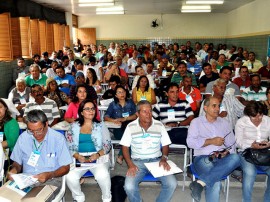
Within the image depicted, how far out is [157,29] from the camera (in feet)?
48.9

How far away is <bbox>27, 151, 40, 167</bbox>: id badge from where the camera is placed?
2.66 meters

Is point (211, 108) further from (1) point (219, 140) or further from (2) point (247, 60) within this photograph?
(2) point (247, 60)

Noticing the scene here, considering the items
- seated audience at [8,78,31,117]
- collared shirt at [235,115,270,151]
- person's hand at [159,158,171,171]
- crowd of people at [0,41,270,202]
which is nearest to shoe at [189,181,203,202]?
crowd of people at [0,41,270,202]

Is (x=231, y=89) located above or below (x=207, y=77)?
below

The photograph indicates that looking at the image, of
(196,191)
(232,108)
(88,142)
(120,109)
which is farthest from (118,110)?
(196,191)

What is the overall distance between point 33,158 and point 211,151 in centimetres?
175

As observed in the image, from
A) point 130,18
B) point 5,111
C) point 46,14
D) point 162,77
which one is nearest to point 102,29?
point 130,18

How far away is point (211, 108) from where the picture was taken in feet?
10.5

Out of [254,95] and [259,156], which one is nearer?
[259,156]

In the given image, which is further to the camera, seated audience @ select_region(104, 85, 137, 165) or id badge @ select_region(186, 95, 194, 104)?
id badge @ select_region(186, 95, 194, 104)

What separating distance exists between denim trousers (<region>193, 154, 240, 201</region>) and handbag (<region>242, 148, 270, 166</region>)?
0.41ft

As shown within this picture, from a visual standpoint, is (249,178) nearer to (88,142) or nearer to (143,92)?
(88,142)

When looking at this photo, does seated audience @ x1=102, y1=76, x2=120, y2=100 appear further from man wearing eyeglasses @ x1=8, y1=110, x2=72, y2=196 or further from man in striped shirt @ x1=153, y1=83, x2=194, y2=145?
man wearing eyeglasses @ x1=8, y1=110, x2=72, y2=196

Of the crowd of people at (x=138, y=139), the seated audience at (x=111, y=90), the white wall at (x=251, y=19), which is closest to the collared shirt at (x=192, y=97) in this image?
the crowd of people at (x=138, y=139)
